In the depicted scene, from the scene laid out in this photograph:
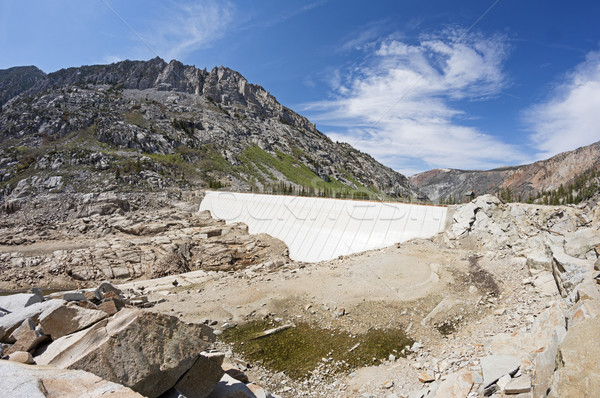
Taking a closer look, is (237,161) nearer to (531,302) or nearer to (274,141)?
(274,141)

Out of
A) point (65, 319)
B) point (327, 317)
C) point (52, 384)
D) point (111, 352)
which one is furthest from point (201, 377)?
point (327, 317)

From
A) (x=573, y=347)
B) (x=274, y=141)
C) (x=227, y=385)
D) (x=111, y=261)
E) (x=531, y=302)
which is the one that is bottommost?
(x=111, y=261)

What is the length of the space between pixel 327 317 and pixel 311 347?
81.5 inches

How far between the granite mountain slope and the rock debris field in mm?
27172

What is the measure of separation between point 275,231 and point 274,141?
86.1 metres

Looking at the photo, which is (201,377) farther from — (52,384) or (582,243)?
(582,243)

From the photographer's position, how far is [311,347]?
10773 millimetres

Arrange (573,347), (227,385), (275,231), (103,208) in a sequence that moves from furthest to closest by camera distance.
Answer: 1. (103,208)
2. (275,231)
3. (227,385)
4. (573,347)

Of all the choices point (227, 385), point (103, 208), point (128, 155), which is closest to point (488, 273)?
point (227, 385)

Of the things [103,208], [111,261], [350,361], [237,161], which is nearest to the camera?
[350,361]

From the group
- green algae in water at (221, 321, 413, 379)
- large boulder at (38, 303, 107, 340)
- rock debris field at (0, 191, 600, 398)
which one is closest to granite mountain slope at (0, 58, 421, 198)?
rock debris field at (0, 191, 600, 398)

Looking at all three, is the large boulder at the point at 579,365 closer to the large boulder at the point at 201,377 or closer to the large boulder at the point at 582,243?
the large boulder at the point at 201,377

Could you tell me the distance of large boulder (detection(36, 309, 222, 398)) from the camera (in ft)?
13.9

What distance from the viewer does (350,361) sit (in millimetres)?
9812
